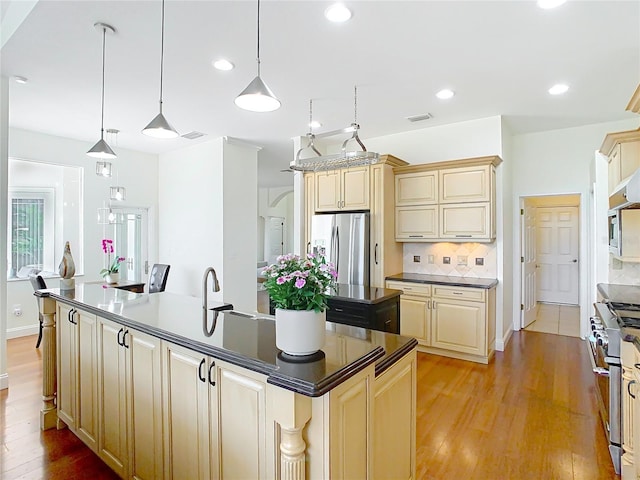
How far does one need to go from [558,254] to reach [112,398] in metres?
8.27

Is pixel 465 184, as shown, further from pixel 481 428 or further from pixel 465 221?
pixel 481 428

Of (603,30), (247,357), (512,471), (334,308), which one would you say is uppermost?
(603,30)

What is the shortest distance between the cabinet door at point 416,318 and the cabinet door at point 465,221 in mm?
915

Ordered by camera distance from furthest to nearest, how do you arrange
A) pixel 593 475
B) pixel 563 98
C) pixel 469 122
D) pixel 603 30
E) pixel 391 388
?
pixel 469 122 < pixel 563 98 < pixel 603 30 < pixel 593 475 < pixel 391 388

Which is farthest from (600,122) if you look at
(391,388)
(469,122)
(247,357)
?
(247,357)

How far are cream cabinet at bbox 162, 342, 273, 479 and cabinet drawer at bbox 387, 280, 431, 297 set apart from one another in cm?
320

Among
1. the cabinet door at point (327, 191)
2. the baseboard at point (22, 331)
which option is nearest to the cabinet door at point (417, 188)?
the cabinet door at point (327, 191)

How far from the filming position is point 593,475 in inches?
83.1

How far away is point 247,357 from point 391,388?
679 millimetres

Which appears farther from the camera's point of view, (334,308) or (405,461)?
(334,308)

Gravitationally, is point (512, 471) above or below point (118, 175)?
below

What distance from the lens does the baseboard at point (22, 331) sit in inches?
194

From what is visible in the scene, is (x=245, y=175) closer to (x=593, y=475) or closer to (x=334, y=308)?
(x=334, y=308)

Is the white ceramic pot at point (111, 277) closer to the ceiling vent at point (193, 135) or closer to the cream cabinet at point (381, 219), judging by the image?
the ceiling vent at point (193, 135)
